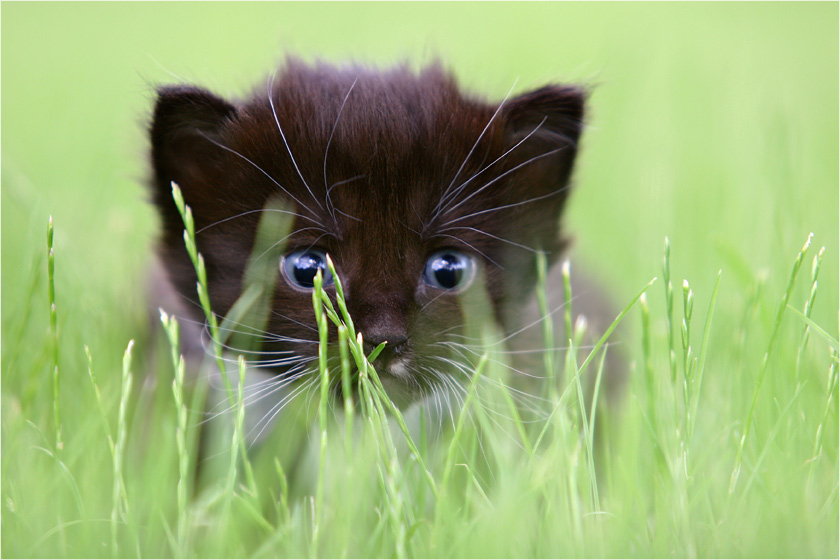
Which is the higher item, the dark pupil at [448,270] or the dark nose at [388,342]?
the dark pupil at [448,270]

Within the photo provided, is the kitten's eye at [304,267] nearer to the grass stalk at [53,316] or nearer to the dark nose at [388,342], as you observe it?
the dark nose at [388,342]

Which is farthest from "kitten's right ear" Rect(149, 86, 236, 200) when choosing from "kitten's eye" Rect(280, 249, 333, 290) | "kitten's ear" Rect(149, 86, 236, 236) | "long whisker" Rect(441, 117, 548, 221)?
"long whisker" Rect(441, 117, 548, 221)

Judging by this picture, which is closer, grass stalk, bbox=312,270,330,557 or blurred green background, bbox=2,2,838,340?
grass stalk, bbox=312,270,330,557

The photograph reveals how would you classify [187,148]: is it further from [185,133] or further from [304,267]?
[304,267]

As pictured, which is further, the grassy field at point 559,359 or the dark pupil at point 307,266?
the dark pupil at point 307,266

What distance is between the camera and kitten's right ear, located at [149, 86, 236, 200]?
6.06 ft

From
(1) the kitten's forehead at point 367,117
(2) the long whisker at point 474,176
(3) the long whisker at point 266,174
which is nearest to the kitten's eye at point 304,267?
(3) the long whisker at point 266,174

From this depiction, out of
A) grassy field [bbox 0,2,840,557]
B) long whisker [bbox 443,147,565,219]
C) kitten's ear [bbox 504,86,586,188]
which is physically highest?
kitten's ear [bbox 504,86,586,188]

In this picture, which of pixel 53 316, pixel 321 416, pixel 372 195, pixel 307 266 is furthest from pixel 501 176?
pixel 53 316

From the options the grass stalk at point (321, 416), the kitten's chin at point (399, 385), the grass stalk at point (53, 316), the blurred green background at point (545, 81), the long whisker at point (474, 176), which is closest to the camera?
the grass stalk at point (321, 416)

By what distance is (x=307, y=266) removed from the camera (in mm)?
1821

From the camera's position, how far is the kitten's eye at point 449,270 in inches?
73.5

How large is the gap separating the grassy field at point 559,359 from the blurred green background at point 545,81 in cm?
2

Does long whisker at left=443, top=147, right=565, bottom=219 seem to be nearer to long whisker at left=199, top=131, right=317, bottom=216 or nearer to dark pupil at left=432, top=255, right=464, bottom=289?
dark pupil at left=432, top=255, right=464, bottom=289
